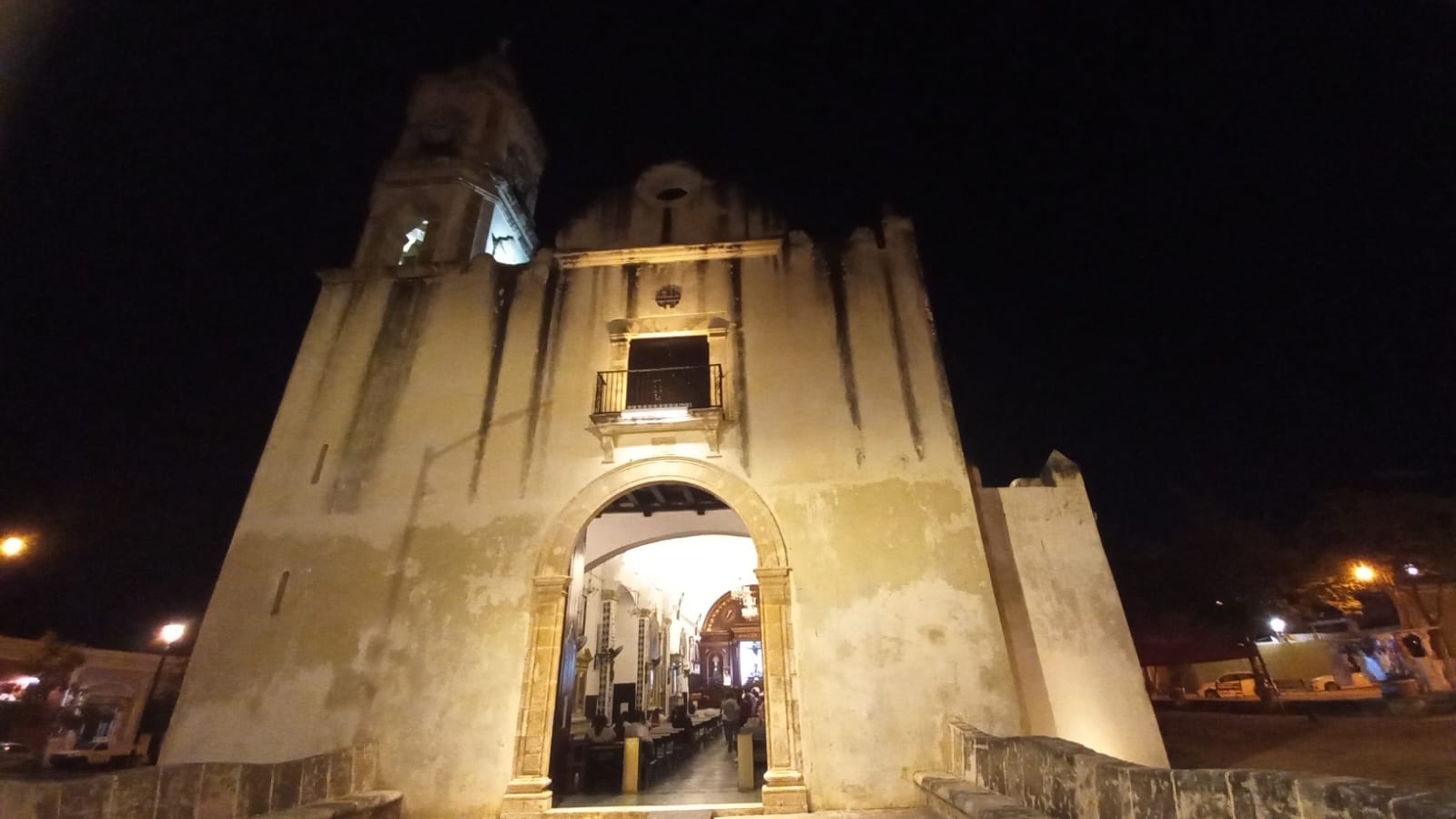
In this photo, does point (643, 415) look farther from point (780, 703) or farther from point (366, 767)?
point (366, 767)

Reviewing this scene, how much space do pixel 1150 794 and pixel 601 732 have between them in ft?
32.0

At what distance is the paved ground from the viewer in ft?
27.7

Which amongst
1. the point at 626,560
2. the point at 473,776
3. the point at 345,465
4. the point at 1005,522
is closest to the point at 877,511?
the point at 1005,522

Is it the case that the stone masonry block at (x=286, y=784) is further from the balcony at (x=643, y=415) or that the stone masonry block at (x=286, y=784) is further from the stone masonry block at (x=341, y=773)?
the balcony at (x=643, y=415)

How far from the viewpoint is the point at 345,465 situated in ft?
30.1

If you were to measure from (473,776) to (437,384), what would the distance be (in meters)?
5.36

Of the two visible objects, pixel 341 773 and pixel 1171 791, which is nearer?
pixel 1171 791

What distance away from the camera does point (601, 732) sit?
443 inches

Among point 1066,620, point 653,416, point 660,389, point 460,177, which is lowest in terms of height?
point 1066,620

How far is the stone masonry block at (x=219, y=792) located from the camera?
4.82 metres

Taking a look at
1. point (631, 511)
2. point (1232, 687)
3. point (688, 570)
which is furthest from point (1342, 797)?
point (1232, 687)

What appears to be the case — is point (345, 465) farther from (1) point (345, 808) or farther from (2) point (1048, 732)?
(2) point (1048, 732)

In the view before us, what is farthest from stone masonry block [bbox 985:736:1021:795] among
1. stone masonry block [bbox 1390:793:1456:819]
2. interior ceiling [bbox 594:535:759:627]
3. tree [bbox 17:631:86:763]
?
tree [bbox 17:631:86:763]

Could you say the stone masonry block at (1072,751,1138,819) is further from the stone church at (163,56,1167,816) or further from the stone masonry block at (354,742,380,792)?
the stone masonry block at (354,742,380,792)
